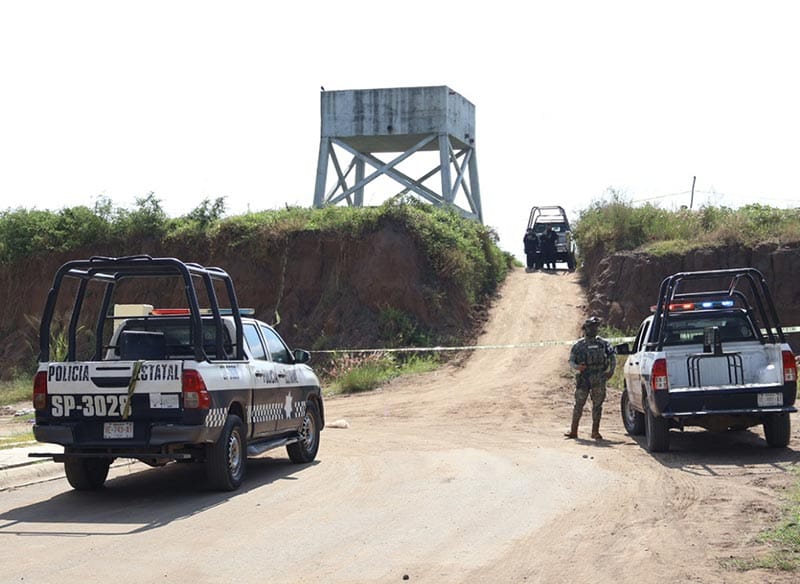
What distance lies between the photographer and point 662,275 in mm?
31094

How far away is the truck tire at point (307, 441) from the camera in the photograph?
13.5 m

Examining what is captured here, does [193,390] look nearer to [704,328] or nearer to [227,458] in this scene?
[227,458]

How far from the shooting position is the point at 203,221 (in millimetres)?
37500

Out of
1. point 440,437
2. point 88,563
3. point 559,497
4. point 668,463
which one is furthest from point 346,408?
point 88,563

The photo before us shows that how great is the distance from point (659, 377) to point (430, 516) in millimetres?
5103

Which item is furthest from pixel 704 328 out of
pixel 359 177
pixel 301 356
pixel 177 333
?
pixel 359 177

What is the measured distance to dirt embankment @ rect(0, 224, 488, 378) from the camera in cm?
3250

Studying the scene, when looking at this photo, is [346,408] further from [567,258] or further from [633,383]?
[567,258]

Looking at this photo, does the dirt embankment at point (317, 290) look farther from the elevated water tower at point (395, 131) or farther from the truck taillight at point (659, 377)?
the truck taillight at point (659, 377)

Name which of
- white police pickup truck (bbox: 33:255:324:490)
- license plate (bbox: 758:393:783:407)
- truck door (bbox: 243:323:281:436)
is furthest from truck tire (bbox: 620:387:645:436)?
truck door (bbox: 243:323:281:436)

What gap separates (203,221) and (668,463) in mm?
27189

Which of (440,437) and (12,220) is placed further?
(12,220)

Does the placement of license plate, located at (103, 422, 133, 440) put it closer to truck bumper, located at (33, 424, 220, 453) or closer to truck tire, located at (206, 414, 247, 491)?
truck bumper, located at (33, 424, 220, 453)

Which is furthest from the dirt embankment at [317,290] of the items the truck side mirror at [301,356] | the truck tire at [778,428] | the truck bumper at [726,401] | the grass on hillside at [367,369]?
the truck bumper at [726,401]
